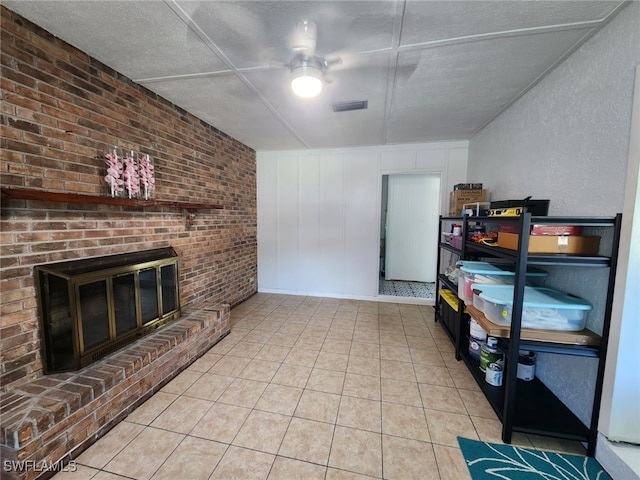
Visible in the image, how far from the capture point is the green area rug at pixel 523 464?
1329 mm

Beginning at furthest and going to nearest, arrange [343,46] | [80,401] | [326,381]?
[326,381] < [343,46] < [80,401]

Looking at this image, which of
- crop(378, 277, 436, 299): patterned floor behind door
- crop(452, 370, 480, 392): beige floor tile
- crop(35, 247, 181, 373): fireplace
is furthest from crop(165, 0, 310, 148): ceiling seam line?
crop(378, 277, 436, 299): patterned floor behind door

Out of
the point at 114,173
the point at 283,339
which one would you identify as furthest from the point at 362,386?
the point at 114,173

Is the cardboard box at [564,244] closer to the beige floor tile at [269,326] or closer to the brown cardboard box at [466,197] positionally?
the brown cardboard box at [466,197]

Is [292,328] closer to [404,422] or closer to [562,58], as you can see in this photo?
[404,422]

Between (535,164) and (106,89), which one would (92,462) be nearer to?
(106,89)

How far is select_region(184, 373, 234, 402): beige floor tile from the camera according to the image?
6.25 ft

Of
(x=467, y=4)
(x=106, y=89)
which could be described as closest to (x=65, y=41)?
(x=106, y=89)

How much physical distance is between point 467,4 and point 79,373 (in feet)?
10.2

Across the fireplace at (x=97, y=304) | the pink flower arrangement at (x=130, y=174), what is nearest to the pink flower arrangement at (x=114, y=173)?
the pink flower arrangement at (x=130, y=174)

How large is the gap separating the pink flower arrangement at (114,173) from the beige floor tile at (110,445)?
1590mm


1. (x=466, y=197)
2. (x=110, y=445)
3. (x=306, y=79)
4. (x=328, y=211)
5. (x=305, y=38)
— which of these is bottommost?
(x=110, y=445)

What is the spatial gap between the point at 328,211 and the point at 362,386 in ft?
8.76

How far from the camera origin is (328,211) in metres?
4.12
